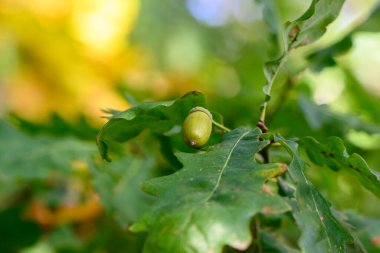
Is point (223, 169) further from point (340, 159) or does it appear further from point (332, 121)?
point (332, 121)

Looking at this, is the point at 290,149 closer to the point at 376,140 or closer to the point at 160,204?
the point at 160,204

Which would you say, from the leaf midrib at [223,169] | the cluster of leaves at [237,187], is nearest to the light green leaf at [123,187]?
the cluster of leaves at [237,187]

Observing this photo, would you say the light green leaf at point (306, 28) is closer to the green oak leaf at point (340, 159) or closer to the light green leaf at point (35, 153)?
the green oak leaf at point (340, 159)

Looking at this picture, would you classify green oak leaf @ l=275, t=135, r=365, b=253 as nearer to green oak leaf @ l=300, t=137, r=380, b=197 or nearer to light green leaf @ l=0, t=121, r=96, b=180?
green oak leaf @ l=300, t=137, r=380, b=197

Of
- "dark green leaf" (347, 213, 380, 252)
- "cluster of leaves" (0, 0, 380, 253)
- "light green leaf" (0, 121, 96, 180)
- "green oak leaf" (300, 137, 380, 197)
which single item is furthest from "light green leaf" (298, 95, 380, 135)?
"light green leaf" (0, 121, 96, 180)

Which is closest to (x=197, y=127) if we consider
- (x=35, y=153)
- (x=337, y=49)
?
(x=337, y=49)

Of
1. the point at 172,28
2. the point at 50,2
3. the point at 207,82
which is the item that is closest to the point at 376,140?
the point at 207,82
